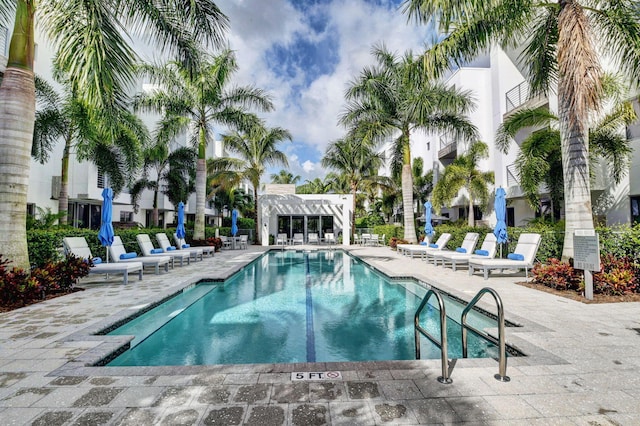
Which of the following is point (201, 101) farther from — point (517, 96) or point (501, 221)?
point (517, 96)

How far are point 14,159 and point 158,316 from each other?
13.6 ft

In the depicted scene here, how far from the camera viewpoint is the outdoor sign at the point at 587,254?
6.00 m

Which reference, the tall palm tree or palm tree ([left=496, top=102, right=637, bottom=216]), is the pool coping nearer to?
the tall palm tree

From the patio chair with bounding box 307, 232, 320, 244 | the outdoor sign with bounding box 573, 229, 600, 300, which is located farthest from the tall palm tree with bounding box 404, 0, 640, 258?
the patio chair with bounding box 307, 232, 320, 244

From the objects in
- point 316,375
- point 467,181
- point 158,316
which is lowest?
point 158,316

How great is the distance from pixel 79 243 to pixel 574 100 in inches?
492

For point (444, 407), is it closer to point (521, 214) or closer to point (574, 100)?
point (574, 100)

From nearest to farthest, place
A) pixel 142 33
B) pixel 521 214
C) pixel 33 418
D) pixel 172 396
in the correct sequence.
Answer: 1. pixel 33 418
2. pixel 172 396
3. pixel 142 33
4. pixel 521 214

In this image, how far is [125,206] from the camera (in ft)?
81.6

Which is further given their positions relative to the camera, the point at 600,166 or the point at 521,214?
the point at 521,214

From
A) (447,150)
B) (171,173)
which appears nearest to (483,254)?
(447,150)

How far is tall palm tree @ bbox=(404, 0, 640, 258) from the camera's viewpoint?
278 inches

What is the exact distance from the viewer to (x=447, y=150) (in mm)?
25859

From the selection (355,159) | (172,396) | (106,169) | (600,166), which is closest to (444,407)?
(172,396)
